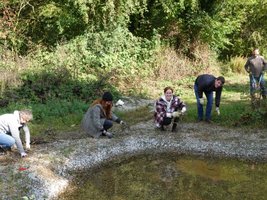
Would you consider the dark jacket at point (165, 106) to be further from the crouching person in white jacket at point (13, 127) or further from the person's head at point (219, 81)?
the crouching person in white jacket at point (13, 127)

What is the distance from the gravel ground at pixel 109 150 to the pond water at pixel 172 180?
32 cm

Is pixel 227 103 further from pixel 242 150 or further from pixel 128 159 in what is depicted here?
pixel 128 159

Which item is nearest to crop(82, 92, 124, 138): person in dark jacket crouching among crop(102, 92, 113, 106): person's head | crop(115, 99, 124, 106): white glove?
crop(102, 92, 113, 106): person's head

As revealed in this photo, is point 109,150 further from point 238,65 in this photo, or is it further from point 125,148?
point 238,65

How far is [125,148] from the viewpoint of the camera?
9930 millimetres

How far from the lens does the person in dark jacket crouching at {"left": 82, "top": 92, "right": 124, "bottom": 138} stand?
10086 mm

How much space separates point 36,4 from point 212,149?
12966 mm

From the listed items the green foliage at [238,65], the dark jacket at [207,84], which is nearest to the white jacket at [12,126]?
the dark jacket at [207,84]

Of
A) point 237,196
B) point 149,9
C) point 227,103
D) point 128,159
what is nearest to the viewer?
point 237,196

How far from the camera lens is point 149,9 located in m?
20.9

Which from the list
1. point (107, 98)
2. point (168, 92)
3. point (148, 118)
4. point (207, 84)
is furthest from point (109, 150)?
point (207, 84)

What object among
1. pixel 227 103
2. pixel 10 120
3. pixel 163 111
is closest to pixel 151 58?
pixel 227 103

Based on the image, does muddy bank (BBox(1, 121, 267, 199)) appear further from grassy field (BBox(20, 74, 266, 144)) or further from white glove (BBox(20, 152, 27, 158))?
grassy field (BBox(20, 74, 266, 144))

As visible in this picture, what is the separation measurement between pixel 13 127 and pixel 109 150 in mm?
2331
